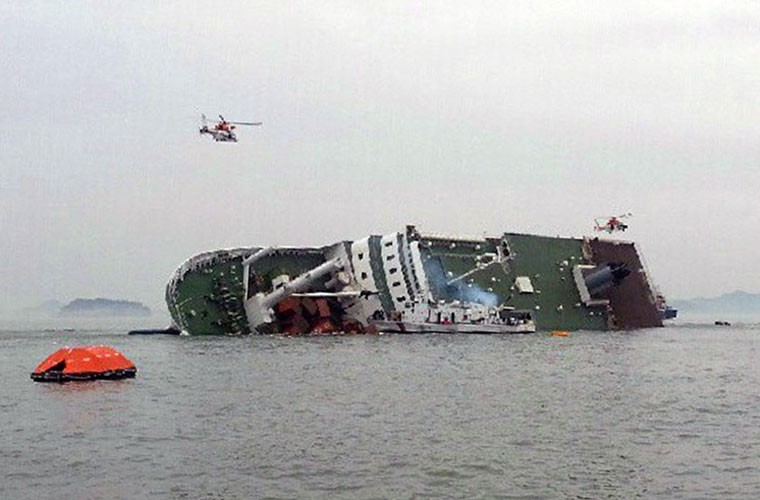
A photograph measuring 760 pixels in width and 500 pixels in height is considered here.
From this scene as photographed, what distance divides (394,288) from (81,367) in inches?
2430

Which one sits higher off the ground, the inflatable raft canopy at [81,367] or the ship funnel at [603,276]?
the ship funnel at [603,276]

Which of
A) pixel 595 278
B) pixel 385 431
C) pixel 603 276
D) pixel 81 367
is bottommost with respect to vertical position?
pixel 385 431

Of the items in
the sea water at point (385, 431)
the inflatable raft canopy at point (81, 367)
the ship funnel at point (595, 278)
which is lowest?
the sea water at point (385, 431)

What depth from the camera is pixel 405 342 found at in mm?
95688

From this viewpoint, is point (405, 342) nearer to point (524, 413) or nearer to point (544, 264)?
point (544, 264)

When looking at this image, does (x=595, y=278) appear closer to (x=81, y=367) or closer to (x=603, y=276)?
(x=603, y=276)

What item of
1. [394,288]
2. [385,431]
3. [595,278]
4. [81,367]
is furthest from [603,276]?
[385,431]

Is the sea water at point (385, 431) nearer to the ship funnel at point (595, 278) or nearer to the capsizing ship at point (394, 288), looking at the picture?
the capsizing ship at point (394, 288)

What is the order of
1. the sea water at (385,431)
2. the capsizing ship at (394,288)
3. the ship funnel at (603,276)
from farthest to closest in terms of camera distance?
the ship funnel at (603,276) < the capsizing ship at (394,288) < the sea water at (385,431)

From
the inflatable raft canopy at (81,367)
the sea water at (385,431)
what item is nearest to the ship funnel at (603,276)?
the sea water at (385,431)

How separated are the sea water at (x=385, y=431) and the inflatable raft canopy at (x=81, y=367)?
1766 mm

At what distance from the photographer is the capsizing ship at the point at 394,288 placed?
355 ft

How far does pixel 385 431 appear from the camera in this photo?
117ft

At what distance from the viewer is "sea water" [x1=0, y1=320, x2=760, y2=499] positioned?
85.9 feet
